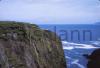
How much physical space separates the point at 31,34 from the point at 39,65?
606 millimetres

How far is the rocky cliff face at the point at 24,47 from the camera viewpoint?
3.97m

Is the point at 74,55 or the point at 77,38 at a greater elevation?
the point at 77,38

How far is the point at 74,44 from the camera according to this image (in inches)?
366

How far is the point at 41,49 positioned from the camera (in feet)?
16.7

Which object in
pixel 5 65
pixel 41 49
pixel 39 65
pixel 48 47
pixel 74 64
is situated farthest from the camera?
pixel 74 64

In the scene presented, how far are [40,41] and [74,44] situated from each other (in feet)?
13.9

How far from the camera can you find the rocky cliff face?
397cm

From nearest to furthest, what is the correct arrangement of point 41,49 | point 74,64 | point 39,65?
point 39,65 < point 41,49 < point 74,64

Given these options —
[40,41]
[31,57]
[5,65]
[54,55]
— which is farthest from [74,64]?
[5,65]

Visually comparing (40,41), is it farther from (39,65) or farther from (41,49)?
(39,65)

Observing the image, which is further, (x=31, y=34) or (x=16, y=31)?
(x=31, y=34)

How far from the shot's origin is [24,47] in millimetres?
4316

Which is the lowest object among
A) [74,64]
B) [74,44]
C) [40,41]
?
[74,64]

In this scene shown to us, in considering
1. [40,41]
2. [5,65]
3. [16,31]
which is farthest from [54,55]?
[5,65]
